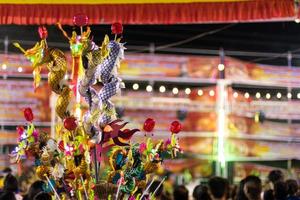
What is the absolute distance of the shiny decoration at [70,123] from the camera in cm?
188

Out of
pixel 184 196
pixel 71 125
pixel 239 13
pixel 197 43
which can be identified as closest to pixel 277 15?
pixel 239 13

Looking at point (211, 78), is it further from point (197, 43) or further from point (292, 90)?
point (292, 90)

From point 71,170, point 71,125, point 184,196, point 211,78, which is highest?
point 211,78

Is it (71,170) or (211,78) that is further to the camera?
(211,78)

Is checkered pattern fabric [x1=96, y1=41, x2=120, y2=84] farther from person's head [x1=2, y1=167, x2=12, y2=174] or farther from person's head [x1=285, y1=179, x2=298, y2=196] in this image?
person's head [x1=2, y1=167, x2=12, y2=174]

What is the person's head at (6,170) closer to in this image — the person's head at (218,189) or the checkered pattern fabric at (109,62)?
the person's head at (218,189)

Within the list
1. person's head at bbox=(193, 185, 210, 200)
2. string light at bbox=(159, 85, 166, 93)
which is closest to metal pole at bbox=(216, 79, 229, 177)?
string light at bbox=(159, 85, 166, 93)

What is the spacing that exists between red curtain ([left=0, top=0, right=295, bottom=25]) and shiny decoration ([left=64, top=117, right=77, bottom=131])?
1.53 meters

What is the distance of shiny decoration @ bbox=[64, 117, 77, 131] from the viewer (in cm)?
188

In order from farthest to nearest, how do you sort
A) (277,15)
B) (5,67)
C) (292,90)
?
(292,90), (5,67), (277,15)

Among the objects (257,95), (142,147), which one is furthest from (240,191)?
(257,95)

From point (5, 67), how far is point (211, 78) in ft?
5.75

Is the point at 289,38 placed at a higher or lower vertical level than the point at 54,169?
higher

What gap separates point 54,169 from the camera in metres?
1.98
